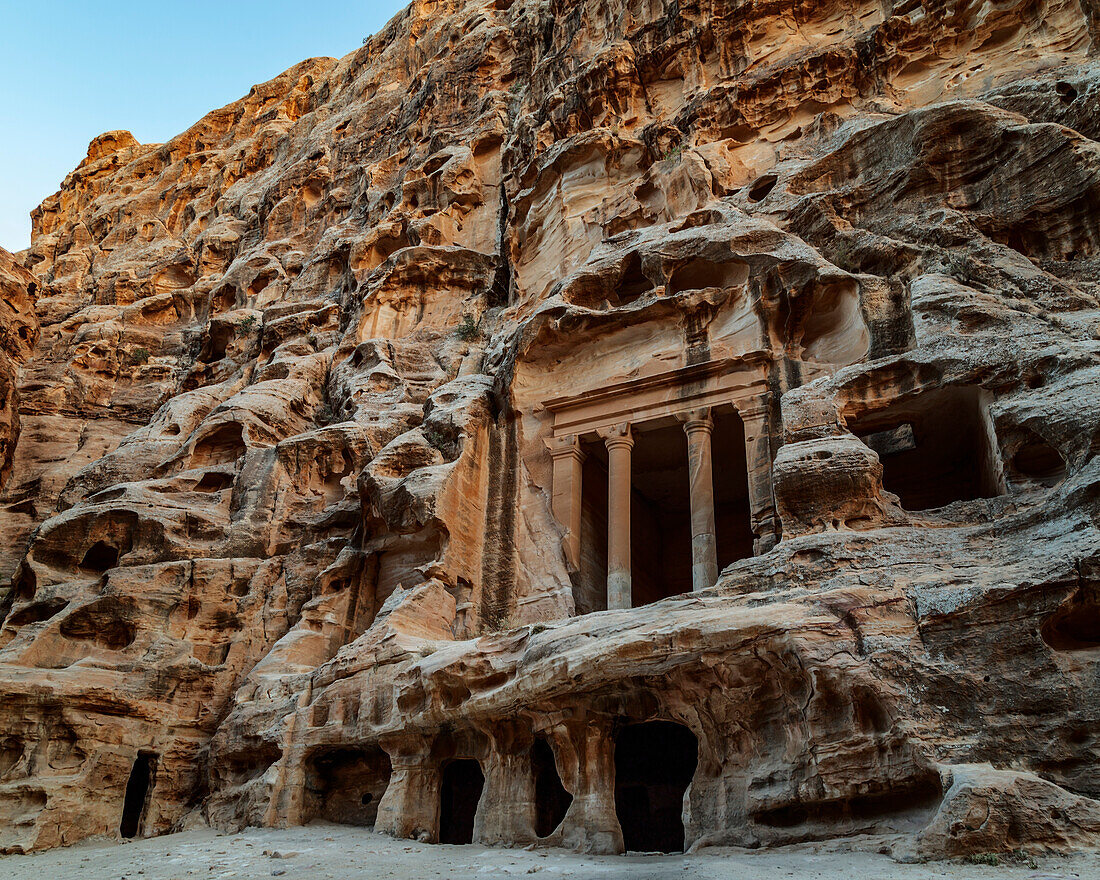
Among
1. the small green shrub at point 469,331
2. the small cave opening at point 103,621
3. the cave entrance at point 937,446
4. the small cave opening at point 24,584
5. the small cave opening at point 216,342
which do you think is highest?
the small cave opening at point 216,342

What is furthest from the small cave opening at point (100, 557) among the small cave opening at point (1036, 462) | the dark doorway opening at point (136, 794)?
the small cave opening at point (1036, 462)

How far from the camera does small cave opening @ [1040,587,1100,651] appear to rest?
24.2 ft

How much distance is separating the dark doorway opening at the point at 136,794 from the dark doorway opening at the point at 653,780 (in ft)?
25.9

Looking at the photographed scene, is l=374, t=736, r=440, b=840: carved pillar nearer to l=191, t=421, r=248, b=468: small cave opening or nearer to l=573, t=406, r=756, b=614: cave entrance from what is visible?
l=573, t=406, r=756, b=614: cave entrance

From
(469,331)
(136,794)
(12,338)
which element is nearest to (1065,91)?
(469,331)

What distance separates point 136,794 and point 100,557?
5396 mm

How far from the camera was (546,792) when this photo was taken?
427 inches

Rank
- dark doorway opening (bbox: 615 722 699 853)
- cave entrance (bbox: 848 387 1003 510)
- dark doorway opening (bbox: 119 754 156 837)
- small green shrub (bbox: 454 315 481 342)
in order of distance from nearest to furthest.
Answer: cave entrance (bbox: 848 387 1003 510) < dark doorway opening (bbox: 615 722 699 853) < dark doorway opening (bbox: 119 754 156 837) < small green shrub (bbox: 454 315 481 342)

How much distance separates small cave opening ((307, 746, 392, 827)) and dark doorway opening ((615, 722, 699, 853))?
3595 mm

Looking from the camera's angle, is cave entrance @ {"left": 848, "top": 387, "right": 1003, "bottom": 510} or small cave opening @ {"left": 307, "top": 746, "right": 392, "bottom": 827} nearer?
cave entrance @ {"left": 848, "top": 387, "right": 1003, "bottom": 510}

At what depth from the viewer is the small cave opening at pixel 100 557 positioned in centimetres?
1764

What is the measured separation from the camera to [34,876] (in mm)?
9594

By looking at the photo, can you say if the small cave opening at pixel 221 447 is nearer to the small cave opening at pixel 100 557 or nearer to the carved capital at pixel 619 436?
the small cave opening at pixel 100 557

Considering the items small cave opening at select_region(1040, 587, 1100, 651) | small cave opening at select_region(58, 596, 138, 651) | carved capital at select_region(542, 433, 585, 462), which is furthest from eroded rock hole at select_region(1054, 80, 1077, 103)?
small cave opening at select_region(58, 596, 138, 651)
